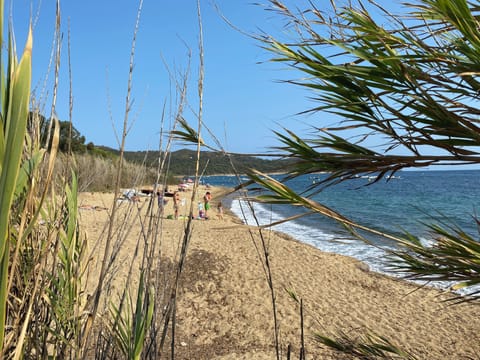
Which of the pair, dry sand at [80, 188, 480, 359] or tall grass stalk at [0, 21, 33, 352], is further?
dry sand at [80, 188, 480, 359]

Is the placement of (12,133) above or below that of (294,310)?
above

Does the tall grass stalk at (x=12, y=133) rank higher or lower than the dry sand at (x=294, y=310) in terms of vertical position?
higher

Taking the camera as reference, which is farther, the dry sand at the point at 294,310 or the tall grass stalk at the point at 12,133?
the dry sand at the point at 294,310

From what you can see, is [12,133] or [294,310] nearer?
[12,133]

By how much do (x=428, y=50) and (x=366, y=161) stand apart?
384mm

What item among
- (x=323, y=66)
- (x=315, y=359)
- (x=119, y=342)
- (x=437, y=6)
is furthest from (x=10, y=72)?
(x=315, y=359)

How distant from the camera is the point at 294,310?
768 cm

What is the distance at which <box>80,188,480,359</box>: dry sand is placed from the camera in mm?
6367

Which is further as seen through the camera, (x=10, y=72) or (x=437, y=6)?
(x=437, y=6)

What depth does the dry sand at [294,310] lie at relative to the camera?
20.9 feet

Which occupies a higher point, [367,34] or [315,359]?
[367,34]

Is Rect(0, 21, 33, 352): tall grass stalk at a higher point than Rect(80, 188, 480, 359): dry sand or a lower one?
higher

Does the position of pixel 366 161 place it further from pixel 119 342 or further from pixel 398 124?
pixel 119 342

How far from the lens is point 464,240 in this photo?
1259 millimetres
